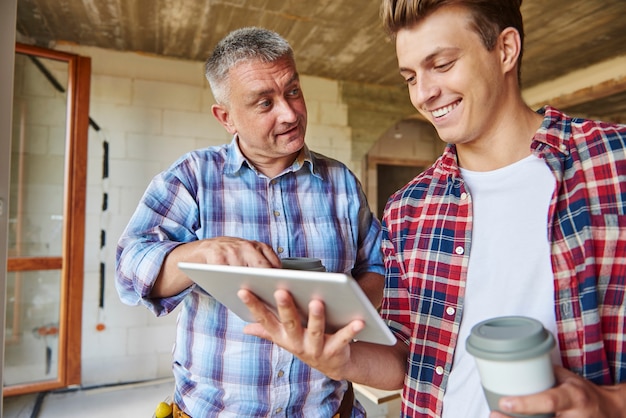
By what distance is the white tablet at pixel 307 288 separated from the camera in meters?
0.62

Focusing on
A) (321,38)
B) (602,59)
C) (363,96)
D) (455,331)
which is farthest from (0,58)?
(602,59)

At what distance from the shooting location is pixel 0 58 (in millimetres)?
1496

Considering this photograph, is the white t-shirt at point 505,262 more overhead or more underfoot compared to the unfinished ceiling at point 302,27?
more underfoot

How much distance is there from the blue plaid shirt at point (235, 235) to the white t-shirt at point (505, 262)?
52cm

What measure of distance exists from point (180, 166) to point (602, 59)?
460cm

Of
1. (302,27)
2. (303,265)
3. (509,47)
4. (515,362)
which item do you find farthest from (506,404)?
(302,27)

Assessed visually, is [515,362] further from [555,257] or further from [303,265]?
[303,265]

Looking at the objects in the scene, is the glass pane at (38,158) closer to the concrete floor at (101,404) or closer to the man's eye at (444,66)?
the concrete floor at (101,404)

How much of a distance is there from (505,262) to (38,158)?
13.1 ft

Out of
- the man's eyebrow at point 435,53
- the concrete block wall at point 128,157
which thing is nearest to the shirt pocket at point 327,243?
the man's eyebrow at point 435,53

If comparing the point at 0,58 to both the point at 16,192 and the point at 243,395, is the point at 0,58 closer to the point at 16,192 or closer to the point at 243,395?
the point at 243,395

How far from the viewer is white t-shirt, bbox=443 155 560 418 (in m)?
0.88

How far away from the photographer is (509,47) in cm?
100

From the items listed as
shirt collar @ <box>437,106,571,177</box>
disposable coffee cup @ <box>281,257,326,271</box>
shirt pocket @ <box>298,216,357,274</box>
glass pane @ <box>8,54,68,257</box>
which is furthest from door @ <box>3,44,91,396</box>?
shirt collar @ <box>437,106,571,177</box>
